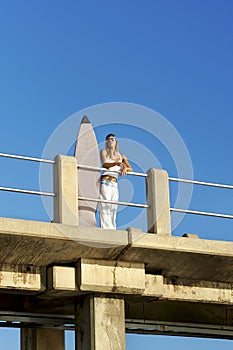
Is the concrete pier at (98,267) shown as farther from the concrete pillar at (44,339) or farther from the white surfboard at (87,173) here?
the concrete pillar at (44,339)

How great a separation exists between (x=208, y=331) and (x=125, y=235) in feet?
17.4

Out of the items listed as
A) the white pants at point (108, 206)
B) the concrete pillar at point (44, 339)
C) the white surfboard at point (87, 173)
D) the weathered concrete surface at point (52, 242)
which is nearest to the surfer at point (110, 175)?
the white pants at point (108, 206)

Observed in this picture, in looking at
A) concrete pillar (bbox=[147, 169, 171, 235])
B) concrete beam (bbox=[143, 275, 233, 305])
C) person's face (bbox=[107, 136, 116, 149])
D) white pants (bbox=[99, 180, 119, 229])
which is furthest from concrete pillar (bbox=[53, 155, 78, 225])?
concrete beam (bbox=[143, 275, 233, 305])

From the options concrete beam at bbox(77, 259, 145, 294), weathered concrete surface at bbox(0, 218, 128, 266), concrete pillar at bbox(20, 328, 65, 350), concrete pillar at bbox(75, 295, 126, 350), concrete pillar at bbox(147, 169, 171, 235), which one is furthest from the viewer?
concrete pillar at bbox(20, 328, 65, 350)

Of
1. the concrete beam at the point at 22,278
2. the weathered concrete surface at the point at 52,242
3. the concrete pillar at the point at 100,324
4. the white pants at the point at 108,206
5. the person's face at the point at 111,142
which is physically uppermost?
the person's face at the point at 111,142

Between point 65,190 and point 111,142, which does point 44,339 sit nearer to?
point 65,190

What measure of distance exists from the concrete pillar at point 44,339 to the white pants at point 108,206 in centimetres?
415

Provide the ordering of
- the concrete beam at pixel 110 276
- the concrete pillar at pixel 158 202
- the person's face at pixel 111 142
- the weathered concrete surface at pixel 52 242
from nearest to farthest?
the weathered concrete surface at pixel 52 242
the concrete beam at pixel 110 276
the concrete pillar at pixel 158 202
the person's face at pixel 111 142

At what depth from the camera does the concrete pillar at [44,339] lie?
19328 mm

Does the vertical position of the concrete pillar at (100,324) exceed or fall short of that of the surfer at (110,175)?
it falls short

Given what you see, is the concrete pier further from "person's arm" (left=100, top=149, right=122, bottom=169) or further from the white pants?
"person's arm" (left=100, top=149, right=122, bottom=169)

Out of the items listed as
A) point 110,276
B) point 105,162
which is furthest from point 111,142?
point 110,276

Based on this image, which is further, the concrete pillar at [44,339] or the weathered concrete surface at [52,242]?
the concrete pillar at [44,339]

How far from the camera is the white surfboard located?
16.3 metres
